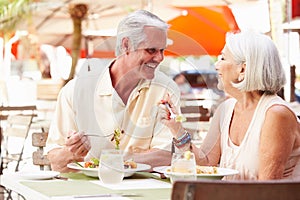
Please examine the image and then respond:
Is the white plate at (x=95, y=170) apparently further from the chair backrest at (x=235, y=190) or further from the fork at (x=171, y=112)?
the chair backrest at (x=235, y=190)

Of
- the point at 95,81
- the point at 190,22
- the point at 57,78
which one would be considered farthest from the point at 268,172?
the point at 57,78

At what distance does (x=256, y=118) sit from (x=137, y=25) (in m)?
0.69

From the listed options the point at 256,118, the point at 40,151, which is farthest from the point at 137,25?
the point at 40,151

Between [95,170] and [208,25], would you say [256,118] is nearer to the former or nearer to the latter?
[95,170]

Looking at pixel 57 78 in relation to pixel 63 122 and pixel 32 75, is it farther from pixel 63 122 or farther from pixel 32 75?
pixel 63 122

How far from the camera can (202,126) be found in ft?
24.4

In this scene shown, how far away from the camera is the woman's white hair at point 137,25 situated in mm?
3531

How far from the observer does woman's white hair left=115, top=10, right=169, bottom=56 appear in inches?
139

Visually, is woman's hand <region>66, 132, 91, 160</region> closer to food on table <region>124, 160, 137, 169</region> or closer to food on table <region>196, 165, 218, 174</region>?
food on table <region>124, 160, 137, 169</region>

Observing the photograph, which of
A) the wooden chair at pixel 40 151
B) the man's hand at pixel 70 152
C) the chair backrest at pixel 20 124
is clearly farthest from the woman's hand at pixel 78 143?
the chair backrest at pixel 20 124

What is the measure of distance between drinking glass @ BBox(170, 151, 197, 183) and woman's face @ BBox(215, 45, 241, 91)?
423 millimetres

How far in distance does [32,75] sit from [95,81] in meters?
15.0

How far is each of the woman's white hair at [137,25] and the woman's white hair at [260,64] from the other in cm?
46

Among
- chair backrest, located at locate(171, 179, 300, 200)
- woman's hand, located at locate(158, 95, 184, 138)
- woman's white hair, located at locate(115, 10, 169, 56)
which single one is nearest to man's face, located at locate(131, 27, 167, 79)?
woman's white hair, located at locate(115, 10, 169, 56)
